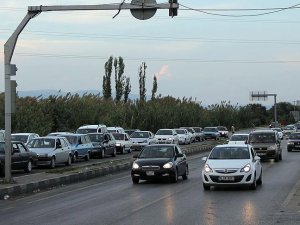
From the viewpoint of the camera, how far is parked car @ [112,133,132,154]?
→ 150 feet

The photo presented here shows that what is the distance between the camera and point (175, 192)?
18.8m

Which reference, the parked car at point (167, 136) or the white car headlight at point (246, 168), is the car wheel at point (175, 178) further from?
the parked car at point (167, 136)

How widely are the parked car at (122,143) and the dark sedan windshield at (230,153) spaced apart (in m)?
25.7

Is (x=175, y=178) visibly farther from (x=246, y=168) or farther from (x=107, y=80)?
(x=107, y=80)

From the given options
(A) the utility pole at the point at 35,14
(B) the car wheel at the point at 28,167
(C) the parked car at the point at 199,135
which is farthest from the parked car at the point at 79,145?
(C) the parked car at the point at 199,135

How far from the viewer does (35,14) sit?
20.2 m

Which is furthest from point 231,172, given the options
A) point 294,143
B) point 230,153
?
point 294,143

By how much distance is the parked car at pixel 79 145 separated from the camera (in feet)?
117

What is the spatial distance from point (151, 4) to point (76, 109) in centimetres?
4307

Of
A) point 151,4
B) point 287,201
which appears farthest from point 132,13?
point 287,201

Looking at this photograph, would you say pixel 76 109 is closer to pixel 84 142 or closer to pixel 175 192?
pixel 84 142

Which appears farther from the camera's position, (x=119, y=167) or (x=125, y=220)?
(x=119, y=167)

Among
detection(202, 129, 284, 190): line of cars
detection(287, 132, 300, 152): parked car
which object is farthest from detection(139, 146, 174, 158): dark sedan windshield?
detection(287, 132, 300, 152): parked car

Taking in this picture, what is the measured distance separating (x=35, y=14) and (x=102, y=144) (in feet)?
66.8
